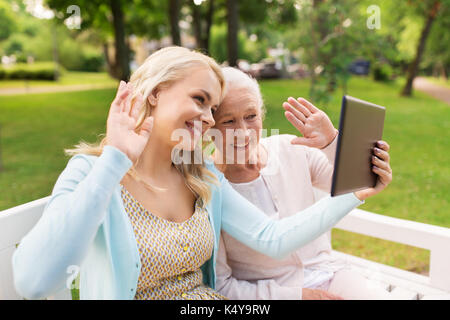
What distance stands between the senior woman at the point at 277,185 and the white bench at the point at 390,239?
1.18 feet

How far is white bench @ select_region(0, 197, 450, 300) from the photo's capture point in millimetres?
1909

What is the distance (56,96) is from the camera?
829 inches

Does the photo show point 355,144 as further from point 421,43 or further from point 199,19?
point 421,43

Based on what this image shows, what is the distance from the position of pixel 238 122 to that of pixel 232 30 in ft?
31.9

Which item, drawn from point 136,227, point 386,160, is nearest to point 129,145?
point 136,227

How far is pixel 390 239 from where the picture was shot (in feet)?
8.13

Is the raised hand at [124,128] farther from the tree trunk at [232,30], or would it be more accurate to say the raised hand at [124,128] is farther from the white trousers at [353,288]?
the tree trunk at [232,30]

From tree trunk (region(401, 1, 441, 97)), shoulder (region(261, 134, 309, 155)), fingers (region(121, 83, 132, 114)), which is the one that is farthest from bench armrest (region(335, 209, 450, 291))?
tree trunk (region(401, 1, 441, 97))

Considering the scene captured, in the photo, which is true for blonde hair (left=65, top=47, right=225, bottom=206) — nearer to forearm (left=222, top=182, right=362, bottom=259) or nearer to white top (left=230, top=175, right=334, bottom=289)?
forearm (left=222, top=182, right=362, bottom=259)

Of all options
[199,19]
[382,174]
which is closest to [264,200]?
[382,174]

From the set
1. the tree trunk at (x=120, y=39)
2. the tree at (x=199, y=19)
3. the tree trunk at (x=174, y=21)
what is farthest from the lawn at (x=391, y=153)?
the tree at (x=199, y=19)

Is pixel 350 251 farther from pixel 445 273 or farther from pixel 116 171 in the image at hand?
pixel 116 171

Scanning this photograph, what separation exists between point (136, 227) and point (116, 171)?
0.39 metres

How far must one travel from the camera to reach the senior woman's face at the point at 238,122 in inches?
83.1
